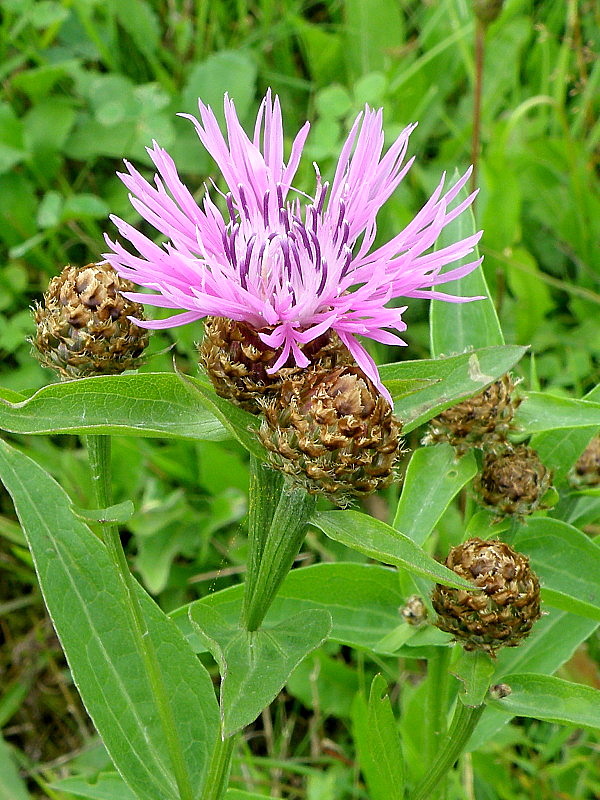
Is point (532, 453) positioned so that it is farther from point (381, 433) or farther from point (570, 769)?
point (570, 769)

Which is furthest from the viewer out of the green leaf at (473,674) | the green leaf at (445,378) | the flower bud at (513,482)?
the flower bud at (513,482)

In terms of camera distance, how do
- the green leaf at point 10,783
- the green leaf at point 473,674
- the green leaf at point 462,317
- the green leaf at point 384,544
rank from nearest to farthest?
the green leaf at point 384,544, the green leaf at point 473,674, the green leaf at point 462,317, the green leaf at point 10,783

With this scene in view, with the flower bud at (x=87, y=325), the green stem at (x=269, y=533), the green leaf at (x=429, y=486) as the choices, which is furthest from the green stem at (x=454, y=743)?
the flower bud at (x=87, y=325)

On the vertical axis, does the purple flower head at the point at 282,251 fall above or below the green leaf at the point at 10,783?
above

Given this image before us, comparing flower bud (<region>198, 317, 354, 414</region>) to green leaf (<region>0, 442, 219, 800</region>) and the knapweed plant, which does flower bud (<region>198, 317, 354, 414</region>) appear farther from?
green leaf (<region>0, 442, 219, 800</region>)

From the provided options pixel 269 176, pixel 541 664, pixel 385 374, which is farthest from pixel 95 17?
pixel 541 664

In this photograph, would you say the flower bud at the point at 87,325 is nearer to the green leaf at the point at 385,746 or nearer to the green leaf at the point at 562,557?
the green leaf at the point at 385,746
